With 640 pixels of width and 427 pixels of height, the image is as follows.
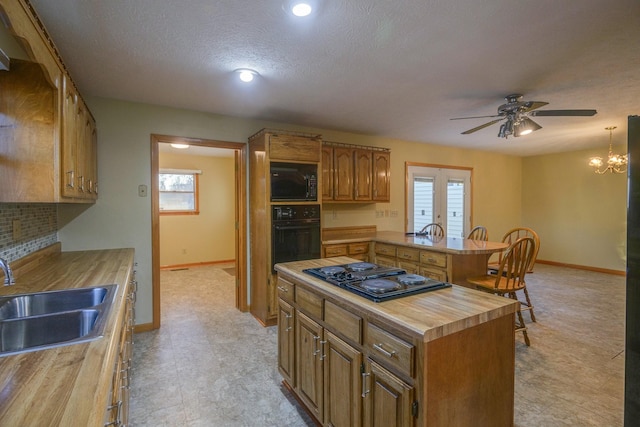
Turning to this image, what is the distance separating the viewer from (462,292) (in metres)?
1.56

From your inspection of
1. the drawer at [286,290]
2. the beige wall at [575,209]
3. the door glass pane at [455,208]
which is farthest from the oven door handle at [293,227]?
the beige wall at [575,209]

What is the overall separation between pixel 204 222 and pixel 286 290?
5077mm

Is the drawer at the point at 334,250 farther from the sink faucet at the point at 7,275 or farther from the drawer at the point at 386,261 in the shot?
the sink faucet at the point at 7,275

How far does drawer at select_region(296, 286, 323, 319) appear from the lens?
1707 mm

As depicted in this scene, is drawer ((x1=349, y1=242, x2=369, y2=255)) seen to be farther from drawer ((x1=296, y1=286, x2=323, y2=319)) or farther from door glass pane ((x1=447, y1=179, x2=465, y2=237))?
door glass pane ((x1=447, y1=179, x2=465, y2=237))

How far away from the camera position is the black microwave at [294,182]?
336cm

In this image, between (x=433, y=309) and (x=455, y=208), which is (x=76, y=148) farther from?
(x=455, y=208)

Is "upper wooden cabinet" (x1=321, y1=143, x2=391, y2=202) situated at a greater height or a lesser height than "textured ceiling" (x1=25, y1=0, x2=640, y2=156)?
lesser

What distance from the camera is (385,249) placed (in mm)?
3975

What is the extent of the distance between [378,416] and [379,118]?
333 centimetres

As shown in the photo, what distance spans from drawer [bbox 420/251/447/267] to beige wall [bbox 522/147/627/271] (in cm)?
477

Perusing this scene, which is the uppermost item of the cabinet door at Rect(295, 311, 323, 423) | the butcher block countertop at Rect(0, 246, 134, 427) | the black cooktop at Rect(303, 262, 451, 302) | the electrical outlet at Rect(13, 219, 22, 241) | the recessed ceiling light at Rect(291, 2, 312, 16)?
the recessed ceiling light at Rect(291, 2, 312, 16)

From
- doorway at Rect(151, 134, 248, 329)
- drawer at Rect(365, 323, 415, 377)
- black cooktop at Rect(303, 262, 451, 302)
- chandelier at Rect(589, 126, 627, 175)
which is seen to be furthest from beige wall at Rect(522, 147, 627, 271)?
drawer at Rect(365, 323, 415, 377)

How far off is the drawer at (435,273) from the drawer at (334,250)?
37.2 inches
